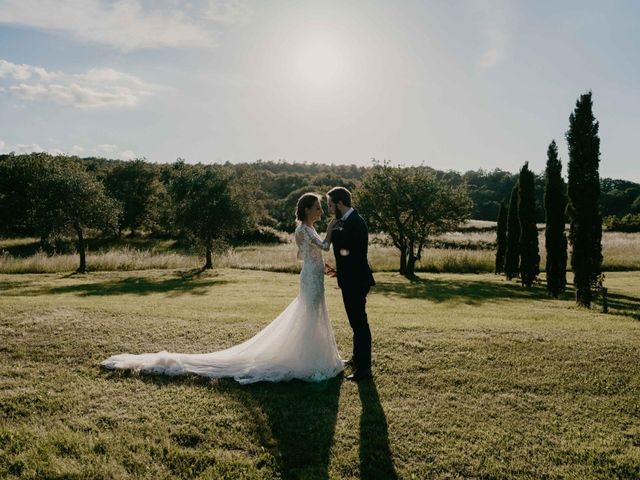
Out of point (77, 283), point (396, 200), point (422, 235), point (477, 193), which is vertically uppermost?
point (477, 193)

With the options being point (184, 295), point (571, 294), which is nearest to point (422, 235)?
point (571, 294)

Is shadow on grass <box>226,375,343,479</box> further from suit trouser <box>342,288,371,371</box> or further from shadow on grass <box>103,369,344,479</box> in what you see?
suit trouser <box>342,288,371,371</box>

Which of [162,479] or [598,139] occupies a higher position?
[598,139]

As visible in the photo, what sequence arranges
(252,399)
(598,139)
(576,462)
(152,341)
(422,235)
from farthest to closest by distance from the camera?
1. (422,235)
2. (598,139)
3. (152,341)
4. (252,399)
5. (576,462)

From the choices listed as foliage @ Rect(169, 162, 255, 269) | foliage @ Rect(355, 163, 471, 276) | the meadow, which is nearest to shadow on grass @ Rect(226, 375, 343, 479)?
foliage @ Rect(169, 162, 255, 269)

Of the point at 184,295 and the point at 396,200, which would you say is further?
the point at 396,200

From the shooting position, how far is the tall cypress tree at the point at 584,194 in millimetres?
17750

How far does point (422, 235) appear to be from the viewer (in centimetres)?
3102

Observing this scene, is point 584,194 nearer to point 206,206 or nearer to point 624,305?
point 624,305

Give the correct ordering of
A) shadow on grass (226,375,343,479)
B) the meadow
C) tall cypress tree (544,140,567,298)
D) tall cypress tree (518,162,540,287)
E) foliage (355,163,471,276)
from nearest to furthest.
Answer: shadow on grass (226,375,343,479) < tall cypress tree (544,140,567,298) < tall cypress tree (518,162,540,287) < the meadow < foliage (355,163,471,276)

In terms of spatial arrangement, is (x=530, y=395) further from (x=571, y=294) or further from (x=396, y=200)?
(x=396, y=200)

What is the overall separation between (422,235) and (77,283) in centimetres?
2191

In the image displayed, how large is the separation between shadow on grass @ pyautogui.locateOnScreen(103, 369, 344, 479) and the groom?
67 centimetres

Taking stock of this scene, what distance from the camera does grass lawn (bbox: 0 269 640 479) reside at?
5.27 meters
